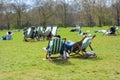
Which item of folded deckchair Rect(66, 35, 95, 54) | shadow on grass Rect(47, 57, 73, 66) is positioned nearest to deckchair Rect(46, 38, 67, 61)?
shadow on grass Rect(47, 57, 73, 66)

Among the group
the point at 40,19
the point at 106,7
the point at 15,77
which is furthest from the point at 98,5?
the point at 15,77

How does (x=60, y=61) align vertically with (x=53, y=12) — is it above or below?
below

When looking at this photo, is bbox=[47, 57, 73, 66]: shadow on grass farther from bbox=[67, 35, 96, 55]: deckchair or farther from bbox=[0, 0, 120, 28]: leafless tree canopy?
bbox=[0, 0, 120, 28]: leafless tree canopy

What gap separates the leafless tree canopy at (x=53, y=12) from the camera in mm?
60031

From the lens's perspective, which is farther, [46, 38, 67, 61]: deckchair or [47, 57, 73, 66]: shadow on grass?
[46, 38, 67, 61]: deckchair

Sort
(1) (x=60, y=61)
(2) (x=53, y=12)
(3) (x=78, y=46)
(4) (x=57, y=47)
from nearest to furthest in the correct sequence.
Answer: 1. (1) (x=60, y=61)
2. (4) (x=57, y=47)
3. (3) (x=78, y=46)
4. (2) (x=53, y=12)

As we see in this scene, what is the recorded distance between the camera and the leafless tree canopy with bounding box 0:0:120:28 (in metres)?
60.0

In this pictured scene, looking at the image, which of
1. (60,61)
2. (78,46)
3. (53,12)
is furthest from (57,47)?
(53,12)

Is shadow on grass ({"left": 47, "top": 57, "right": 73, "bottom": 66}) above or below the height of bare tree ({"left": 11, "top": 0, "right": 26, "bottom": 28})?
below

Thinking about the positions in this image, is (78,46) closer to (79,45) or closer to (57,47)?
(79,45)

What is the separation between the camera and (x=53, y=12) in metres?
63.6

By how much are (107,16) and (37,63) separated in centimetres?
5133

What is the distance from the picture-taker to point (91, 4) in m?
60.8

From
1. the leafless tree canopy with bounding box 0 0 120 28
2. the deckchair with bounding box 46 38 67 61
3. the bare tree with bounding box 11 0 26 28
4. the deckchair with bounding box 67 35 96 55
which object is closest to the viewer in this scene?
the deckchair with bounding box 46 38 67 61
